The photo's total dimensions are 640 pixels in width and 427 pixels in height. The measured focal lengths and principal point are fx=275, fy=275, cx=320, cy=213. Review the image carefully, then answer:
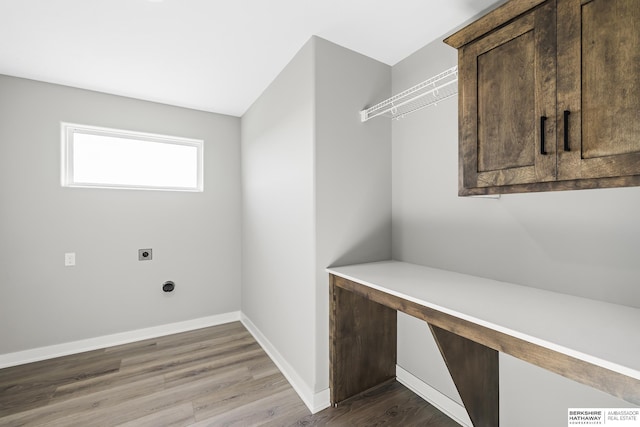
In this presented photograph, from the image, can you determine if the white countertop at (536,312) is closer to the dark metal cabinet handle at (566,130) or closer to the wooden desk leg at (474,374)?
the wooden desk leg at (474,374)

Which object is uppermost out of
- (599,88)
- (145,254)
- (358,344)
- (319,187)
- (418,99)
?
(418,99)

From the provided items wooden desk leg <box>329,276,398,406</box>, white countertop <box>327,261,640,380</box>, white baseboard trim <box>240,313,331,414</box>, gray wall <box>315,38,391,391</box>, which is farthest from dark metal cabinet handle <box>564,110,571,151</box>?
white baseboard trim <box>240,313,331,414</box>

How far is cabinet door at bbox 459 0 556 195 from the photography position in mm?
961

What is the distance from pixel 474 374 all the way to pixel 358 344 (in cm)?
70

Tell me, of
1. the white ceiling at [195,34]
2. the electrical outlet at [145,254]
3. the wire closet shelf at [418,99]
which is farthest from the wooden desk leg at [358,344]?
the electrical outlet at [145,254]

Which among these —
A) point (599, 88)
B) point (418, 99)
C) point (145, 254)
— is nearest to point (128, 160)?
point (145, 254)

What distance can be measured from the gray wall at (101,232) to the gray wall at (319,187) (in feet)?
3.43

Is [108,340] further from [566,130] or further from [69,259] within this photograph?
[566,130]

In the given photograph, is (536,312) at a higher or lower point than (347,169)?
lower

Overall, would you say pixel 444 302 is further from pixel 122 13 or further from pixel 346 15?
pixel 122 13

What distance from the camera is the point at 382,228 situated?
2.04m

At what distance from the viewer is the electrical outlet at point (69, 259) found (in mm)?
2432

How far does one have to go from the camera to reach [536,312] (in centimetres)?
100

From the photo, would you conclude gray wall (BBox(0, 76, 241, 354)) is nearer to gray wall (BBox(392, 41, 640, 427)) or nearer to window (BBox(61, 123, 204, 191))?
window (BBox(61, 123, 204, 191))
